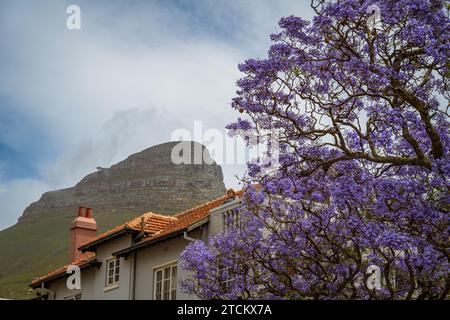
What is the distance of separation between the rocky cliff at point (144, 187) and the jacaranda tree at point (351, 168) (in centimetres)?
12498

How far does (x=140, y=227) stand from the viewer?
2942cm

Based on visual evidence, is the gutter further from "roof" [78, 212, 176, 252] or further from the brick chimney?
the brick chimney

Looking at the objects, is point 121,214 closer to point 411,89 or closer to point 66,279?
point 66,279

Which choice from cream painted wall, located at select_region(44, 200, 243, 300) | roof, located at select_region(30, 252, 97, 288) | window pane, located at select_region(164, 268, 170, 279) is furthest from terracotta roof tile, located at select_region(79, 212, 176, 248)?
window pane, located at select_region(164, 268, 170, 279)

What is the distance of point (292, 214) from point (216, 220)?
861 cm

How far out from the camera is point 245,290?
17.5m

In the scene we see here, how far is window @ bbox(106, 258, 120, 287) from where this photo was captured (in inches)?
1182

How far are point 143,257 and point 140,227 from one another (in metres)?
1.37

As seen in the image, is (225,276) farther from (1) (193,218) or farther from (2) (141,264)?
(2) (141,264)

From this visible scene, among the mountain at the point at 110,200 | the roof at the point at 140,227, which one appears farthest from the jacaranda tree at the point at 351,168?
the mountain at the point at 110,200

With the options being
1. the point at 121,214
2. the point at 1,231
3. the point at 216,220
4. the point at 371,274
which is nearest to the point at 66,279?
the point at 216,220

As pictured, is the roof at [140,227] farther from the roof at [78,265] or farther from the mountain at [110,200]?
the mountain at [110,200]
